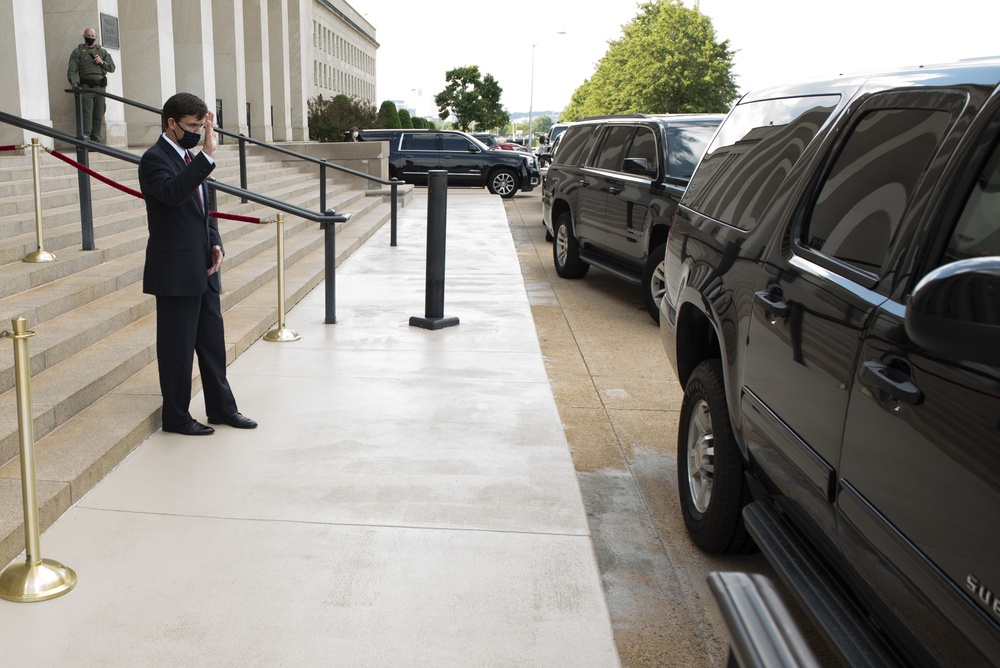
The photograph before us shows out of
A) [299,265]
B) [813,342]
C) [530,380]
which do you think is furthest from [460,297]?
[813,342]

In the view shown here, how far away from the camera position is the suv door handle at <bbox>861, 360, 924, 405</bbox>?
221cm

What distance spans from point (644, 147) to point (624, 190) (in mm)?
573

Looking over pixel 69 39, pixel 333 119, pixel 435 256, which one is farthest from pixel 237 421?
pixel 333 119

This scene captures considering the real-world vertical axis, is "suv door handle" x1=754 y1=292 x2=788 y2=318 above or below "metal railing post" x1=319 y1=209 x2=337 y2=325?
above

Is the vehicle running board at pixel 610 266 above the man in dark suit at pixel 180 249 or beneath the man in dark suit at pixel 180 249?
beneath

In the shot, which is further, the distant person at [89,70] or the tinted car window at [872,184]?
the distant person at [89,70]

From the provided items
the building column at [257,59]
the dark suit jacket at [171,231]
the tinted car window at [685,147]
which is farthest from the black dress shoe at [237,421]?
the building column at [257,59]

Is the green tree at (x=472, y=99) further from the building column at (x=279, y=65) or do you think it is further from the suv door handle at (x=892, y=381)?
the suv door handle at (x=892, y=381)

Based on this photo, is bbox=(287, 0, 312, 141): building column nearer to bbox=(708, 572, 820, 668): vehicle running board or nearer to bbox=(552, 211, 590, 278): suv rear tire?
bbox=(552, 211, 590, 278): suv rear tire

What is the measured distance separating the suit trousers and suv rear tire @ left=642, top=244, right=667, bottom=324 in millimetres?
4699

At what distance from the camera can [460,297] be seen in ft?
34.5

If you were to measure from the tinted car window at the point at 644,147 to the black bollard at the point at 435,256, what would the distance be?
2284 millimetres

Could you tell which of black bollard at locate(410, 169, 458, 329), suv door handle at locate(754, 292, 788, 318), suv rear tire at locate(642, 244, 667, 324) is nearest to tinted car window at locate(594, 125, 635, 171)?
suv rear tire at locate(642, 244, 667, 324)

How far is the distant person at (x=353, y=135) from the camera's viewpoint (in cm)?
2656
